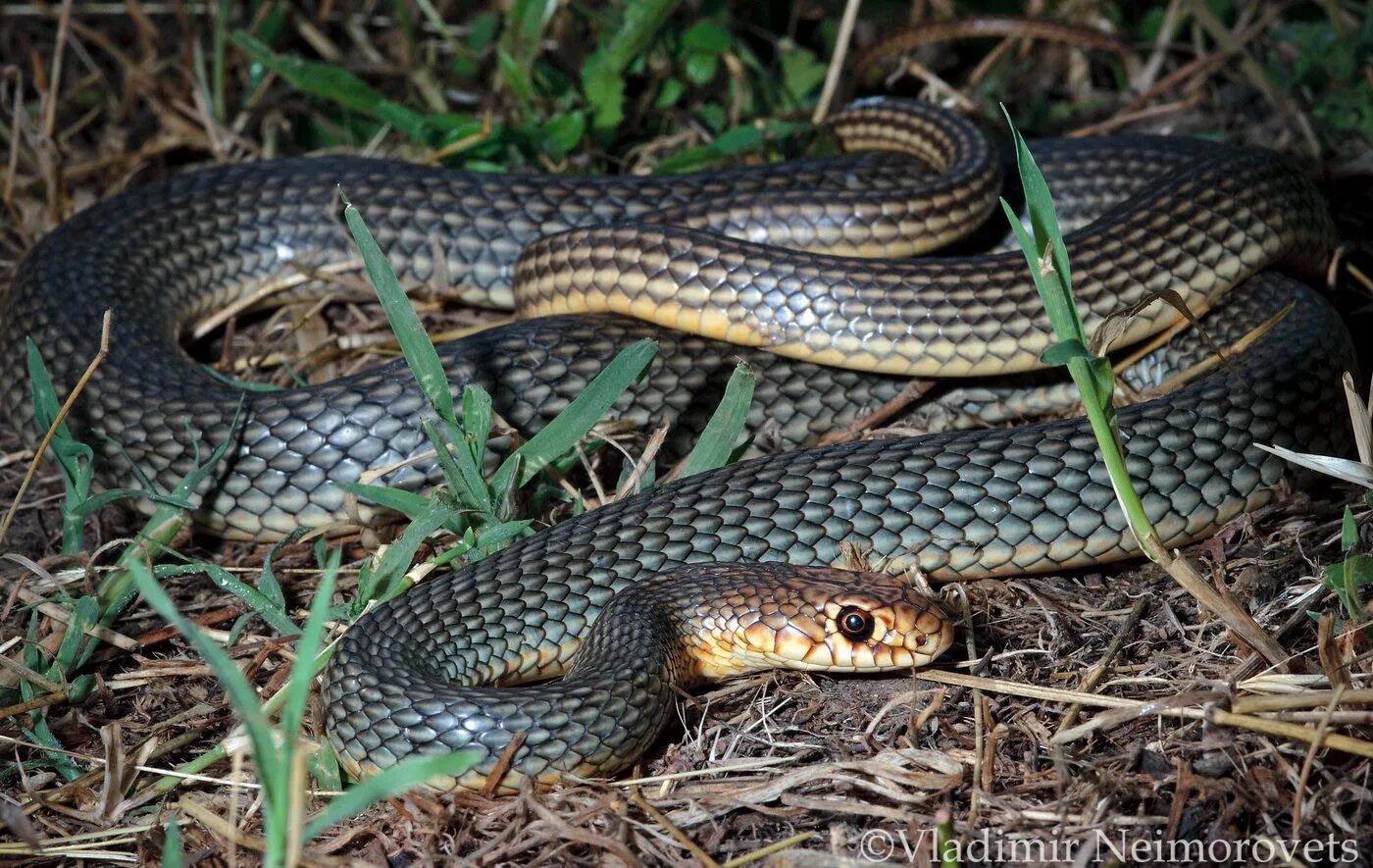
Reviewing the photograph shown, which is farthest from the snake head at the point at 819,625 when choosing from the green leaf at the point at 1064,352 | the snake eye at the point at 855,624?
the green leaf at the point at 1064,352

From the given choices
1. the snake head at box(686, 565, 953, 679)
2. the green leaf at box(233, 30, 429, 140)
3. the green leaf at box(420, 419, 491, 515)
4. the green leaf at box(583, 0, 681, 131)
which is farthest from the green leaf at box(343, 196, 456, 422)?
the green leaf at box(583, 0, 681, 131)

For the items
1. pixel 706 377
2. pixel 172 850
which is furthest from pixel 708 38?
pixel 172 850

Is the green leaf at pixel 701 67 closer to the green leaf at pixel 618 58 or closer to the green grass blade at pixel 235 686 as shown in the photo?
the green leaf at pixel 618 58

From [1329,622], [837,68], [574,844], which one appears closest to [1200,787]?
[1329,622]

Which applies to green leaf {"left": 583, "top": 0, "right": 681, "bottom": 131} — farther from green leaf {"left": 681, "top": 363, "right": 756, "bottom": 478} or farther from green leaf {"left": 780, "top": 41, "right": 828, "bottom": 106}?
green leaf {"left": 681, "top": 363, "right": 756, "bottom": 478}

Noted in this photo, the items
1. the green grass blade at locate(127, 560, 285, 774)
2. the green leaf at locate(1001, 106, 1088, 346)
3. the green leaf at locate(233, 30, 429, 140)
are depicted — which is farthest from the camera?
the green leaf at locate(233, 30, 429, 140)

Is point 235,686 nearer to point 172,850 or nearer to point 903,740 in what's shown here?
point 172,850
